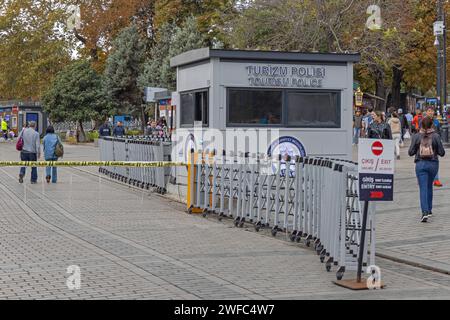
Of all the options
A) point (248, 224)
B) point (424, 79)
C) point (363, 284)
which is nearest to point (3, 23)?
point (424, 79)

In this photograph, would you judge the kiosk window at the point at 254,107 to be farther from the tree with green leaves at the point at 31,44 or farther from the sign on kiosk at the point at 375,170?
the tree with green leaves at the point at 31,44

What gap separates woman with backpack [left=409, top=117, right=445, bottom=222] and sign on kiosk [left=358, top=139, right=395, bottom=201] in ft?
16.7

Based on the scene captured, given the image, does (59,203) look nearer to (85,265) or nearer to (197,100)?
(197,100)

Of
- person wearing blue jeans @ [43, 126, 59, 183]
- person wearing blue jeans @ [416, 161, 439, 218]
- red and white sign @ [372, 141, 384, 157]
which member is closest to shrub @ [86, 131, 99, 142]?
person wearing blue jeans @ [43, 126, 59, 183]

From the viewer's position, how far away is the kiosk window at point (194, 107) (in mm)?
16219

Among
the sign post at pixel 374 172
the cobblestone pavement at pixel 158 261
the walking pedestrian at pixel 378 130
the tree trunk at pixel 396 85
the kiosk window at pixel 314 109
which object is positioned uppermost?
A: the tree trunk at pixel 396 85

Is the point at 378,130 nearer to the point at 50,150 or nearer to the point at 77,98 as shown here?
the point at 50,150

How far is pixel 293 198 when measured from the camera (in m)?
11.9

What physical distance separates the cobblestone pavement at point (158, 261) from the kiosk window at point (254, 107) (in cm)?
228

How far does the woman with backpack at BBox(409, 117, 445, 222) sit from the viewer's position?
13.4 meters

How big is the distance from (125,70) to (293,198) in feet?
144

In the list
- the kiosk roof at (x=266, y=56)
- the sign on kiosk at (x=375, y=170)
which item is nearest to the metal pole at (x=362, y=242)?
the sign on kiosk at (x=375, y=170)

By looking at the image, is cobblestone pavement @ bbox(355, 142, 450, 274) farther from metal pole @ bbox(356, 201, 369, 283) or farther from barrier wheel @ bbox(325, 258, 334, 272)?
metal pole @ bbox(356, 201, 369, 283)
